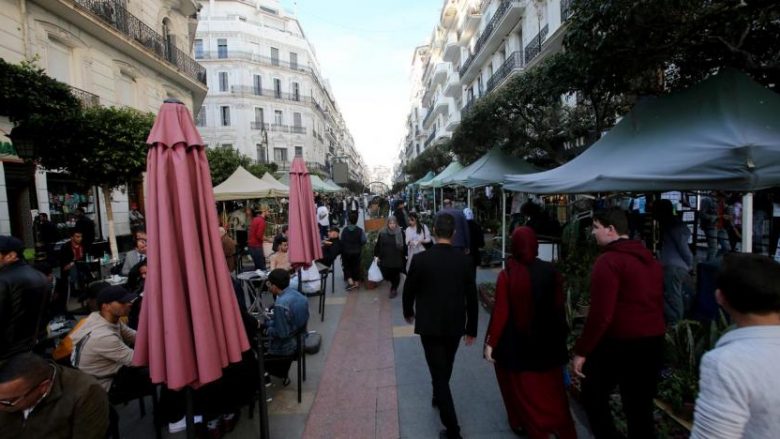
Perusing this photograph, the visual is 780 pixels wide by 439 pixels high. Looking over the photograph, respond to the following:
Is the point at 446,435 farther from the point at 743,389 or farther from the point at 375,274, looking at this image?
the point at 375,274

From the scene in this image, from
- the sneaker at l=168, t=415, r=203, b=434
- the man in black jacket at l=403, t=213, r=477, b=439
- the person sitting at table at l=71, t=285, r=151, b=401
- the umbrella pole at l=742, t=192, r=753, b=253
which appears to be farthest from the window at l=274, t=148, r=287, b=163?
the umbrella pole at l=742, t=192, r=753, b=253

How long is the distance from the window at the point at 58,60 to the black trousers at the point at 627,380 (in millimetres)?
15741

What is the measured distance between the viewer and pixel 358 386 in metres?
4.19

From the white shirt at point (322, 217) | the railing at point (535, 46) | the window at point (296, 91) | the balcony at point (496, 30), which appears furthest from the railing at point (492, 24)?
the window at point (296, 91)

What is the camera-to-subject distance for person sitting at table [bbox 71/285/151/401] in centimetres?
312

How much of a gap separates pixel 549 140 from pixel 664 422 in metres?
9.37

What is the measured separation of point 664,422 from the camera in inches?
117

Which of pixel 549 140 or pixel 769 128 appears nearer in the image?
pixel 769 128

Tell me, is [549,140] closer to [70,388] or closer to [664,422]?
[664,422]

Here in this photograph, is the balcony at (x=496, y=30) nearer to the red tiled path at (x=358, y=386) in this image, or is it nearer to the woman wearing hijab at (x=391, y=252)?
the woman wearing hijab at (x=391, y=252)

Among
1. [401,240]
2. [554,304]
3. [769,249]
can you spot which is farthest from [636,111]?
[769,249]

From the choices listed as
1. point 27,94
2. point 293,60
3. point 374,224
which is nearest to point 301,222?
point 27,94

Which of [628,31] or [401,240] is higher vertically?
[628,31]

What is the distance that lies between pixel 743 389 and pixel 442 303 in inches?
75.2
